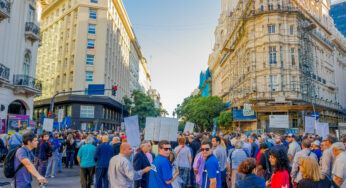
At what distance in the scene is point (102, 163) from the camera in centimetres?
819

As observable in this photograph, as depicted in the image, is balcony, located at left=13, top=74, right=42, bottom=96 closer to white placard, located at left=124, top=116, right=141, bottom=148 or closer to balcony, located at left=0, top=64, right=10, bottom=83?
balcony, located at left=0, top=64, right=10, bottom=83

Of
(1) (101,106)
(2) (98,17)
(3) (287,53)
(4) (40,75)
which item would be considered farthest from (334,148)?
(4) (40,75)

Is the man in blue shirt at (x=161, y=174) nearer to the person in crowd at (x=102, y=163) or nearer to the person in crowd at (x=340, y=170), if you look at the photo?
the person in crowd at (x=340, y=170)

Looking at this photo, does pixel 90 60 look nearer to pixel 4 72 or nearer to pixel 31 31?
pixel 31 31

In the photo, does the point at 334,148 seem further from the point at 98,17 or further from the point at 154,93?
the point at 154,93

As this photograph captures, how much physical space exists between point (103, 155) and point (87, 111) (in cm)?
3302

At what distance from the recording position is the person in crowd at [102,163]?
8155mm

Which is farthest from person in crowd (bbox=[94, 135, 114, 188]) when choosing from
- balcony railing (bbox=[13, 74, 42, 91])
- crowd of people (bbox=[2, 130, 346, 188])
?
balcony railing (bbox=[13, 74, 42, 91])

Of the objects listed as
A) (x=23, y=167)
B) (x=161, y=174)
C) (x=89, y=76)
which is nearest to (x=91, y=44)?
(x=89, y=76)

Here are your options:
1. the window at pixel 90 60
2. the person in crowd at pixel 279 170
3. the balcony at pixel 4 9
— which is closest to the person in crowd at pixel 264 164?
the person in crowd at pixel 279 170

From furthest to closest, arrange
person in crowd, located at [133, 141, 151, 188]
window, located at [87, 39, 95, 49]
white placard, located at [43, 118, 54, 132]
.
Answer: window, located at [87, 39, 95, 49]
white placard, located at [43, 118, 54, 132]
person in crowd, located at [133, 141, 151, 188]

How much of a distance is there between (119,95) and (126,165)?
47323mm

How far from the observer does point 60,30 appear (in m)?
44.8

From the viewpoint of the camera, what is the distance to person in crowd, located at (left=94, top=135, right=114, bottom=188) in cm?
815
